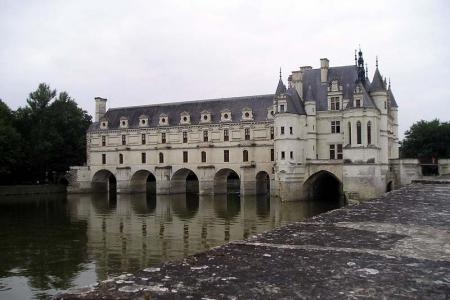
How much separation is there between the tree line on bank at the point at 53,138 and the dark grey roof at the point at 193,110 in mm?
4181

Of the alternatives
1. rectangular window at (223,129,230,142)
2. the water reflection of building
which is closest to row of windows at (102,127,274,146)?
rectangular window at (223,129,230,142)

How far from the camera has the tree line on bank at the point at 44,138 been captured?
2162 inches

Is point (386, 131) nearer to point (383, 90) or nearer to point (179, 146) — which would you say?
point (383, 90)

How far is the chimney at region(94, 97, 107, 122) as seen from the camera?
2397 inches

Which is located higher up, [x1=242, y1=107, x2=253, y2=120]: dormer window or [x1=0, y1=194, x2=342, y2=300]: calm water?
[x1=242, y1=107, x2=253, y2=120]: dormer window

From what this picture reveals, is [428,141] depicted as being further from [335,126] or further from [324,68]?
[324,68]

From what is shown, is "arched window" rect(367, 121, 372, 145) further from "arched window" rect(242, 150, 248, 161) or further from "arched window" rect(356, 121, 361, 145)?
"arched window" rect(242, 150, 248, 161)

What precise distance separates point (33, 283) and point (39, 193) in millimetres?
45816

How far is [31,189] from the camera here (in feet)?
182

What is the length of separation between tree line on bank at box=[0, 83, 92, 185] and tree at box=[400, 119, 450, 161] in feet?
143

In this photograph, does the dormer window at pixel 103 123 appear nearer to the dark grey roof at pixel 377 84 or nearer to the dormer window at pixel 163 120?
the dormer window at pixel 163 120

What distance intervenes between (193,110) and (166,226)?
29553mm

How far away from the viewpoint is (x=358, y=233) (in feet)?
25.7

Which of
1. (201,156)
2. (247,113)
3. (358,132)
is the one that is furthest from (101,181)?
(358,132)
